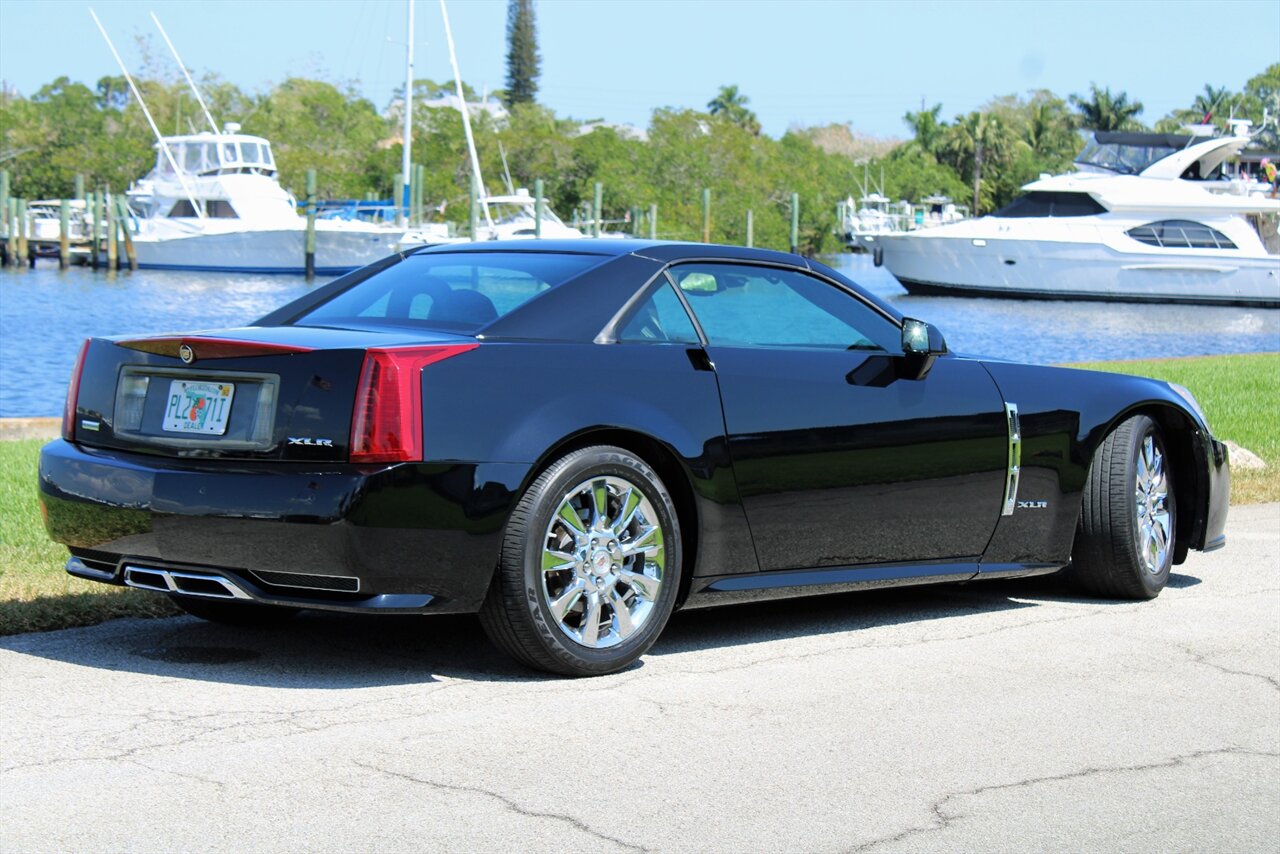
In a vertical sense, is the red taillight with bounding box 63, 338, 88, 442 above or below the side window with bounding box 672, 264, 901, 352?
below

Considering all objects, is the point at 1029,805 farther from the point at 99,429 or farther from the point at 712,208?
the point at 712,208

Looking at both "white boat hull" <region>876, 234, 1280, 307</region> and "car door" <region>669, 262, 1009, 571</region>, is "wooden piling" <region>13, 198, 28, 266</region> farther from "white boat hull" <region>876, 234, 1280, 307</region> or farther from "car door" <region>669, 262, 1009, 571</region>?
"car door" <region>669, 262, 1009, 571</region>

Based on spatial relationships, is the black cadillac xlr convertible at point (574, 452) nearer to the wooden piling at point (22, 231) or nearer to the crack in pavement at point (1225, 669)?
the crack in pavement at point (1225, 669)

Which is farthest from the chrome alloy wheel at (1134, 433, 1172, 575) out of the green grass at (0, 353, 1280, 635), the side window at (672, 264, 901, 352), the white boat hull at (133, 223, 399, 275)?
the white boat hull at (133, 223, 399, 275)

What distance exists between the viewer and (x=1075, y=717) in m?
5.09

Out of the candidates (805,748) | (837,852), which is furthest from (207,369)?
(837,852)

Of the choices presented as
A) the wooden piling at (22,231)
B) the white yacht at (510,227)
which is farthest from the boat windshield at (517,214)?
the wooden piling at (22,231)

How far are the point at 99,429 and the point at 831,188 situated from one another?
387 ft

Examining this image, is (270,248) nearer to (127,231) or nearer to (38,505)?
(127,231)

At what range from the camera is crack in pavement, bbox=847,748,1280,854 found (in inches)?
155

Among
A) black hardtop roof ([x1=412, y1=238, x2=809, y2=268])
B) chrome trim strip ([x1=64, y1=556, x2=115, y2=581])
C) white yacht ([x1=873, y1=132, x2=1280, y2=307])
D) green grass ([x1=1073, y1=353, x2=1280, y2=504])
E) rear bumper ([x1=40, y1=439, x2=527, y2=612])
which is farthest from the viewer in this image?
white yacht ([x1=873, y1=132, x2=1280, y2=307])

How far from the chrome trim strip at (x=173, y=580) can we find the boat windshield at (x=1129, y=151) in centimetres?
5342

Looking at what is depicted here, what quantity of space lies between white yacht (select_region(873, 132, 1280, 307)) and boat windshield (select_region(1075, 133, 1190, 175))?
0.11 feet

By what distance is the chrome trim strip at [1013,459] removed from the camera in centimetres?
654
